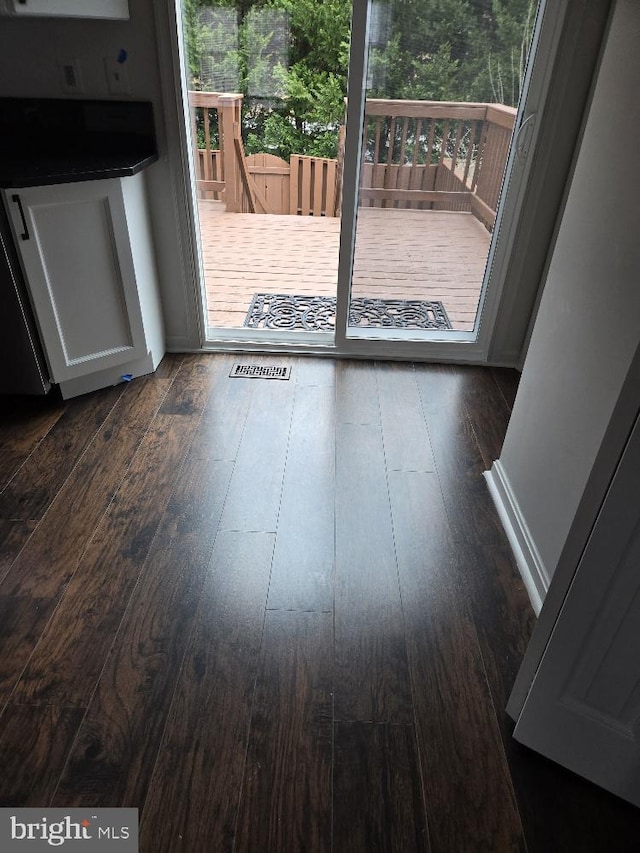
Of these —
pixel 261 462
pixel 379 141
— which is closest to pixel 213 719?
pixel 261 462

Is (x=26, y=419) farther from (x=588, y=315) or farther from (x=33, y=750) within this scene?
(x=588, y=315)

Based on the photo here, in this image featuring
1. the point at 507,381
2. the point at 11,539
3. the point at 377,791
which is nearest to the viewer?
the point at 377,791

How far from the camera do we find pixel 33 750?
1239 mm

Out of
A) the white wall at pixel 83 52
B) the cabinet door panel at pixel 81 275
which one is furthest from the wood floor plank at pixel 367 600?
the white wall at pixel 83 52

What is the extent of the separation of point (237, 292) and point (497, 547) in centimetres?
229

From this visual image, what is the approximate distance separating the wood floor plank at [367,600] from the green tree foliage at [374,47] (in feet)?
5.24

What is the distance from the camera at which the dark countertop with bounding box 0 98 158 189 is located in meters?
2.28

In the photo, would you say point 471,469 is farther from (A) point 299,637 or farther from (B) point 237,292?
(B) point 237,292

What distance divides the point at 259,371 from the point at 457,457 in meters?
1.10

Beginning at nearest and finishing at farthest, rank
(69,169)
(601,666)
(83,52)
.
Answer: (601,666) → (69,169) → (83,52)

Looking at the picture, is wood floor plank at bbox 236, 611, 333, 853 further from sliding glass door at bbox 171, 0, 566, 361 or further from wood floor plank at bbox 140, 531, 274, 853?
sliding glass door at bbox 171, 0, 566, 361

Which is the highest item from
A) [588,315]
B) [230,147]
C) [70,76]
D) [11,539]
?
[70,76]

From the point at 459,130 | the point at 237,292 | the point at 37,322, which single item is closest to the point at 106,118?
the point at 37,322

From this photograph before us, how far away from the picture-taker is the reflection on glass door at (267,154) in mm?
2385
